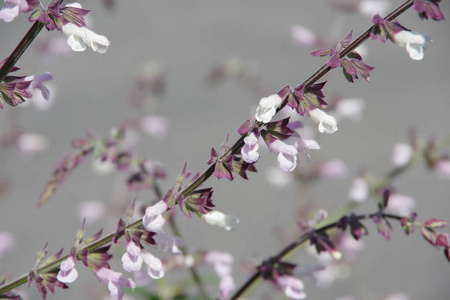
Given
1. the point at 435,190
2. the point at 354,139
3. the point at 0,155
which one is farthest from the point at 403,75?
the point at 0,155

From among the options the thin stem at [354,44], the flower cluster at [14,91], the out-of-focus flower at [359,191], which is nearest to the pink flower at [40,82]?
the flower cluster at [14,91]

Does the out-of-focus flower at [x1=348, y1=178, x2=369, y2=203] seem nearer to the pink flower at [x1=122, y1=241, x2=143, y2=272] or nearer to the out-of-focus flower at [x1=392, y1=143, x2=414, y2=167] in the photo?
the out-of-focus flower at [x1=392, y1=143, x2=414, y2=167]

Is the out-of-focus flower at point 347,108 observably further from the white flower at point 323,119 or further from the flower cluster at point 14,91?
the flower cluster at point 14,91

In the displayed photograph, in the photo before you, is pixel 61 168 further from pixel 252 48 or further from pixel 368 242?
pixel 252 48

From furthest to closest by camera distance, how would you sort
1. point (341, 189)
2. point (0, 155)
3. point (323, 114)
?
point (341, 189)
point (0, 155)
point (323, 114)

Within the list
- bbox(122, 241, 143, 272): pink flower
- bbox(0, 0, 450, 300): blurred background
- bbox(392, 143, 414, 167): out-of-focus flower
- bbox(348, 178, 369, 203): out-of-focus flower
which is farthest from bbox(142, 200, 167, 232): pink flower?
bbox(0, 0, 450, 300): blurred background

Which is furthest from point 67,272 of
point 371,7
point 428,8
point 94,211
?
point 371,7
